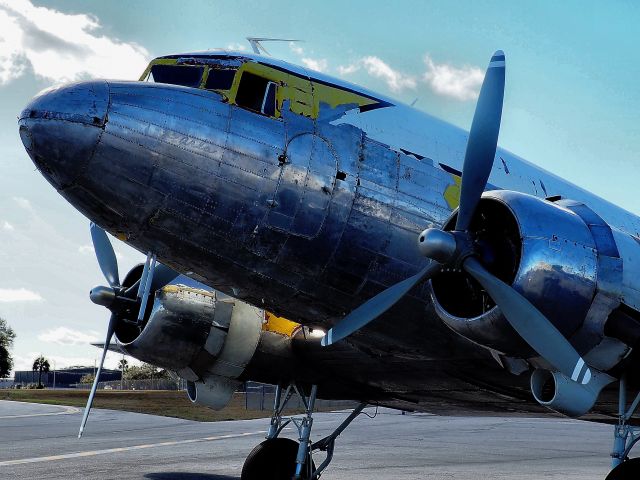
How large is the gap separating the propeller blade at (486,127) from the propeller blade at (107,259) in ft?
21.7

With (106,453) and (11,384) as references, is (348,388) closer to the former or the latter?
(106,453)

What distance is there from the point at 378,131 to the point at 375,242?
1.41 meters

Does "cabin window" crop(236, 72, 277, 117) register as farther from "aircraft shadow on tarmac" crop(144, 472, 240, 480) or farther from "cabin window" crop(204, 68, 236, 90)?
"aircraft shadow on tarmac" crop(144, 472, 240, 480)

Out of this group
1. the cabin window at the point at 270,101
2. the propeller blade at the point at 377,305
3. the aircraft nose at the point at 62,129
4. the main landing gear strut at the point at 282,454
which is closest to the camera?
the aircraft nose at the point at 62,129

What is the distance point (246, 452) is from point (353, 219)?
1473 centimetres

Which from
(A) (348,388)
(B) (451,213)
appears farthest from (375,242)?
(A) (348,388)

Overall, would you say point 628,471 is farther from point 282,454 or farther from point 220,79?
point 220,79

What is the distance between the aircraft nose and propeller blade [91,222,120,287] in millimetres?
4929

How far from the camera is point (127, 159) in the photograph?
763 centimetres

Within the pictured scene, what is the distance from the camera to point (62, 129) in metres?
7.41

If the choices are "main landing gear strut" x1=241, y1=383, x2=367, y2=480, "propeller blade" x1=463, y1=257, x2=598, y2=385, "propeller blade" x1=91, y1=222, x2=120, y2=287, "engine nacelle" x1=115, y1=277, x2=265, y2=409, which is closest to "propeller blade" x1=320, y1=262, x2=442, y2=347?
"propeller blade" x1=463, y1=257, x2=598, y2=385

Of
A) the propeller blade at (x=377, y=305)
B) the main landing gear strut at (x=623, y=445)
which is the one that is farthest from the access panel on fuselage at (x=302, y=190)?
the main landing gear strut at (x=623, y=445)

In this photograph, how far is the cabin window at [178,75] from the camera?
28.6ft

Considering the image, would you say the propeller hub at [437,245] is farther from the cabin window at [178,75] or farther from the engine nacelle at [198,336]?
the engine nacelle at [198,336]
